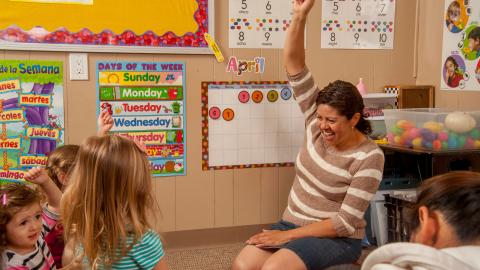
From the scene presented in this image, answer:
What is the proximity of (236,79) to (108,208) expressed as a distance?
1.50 m

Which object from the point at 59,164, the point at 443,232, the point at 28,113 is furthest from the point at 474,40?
the point at 28,113

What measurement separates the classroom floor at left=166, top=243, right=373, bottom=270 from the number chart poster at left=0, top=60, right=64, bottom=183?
2.79 ft

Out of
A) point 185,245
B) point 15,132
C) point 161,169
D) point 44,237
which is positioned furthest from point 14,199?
point 185,245

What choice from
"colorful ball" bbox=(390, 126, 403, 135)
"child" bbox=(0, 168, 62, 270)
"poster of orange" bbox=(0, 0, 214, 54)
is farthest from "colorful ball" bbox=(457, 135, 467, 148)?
"child" bbox=(0, 168, 62, 270)

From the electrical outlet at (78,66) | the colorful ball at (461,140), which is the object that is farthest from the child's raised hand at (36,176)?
the colorful ball at (461,140)

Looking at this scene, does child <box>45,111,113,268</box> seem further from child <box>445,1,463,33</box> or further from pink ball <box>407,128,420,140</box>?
child <box>445,1,463,33</box>

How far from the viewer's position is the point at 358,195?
1.84 meters

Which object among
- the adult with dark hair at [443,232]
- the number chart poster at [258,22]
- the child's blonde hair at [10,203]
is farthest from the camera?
the number chart poster at [258,22]

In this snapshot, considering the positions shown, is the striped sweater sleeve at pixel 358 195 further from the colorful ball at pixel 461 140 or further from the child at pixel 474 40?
the child at pixel 474 40

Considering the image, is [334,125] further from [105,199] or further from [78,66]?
[78,66]

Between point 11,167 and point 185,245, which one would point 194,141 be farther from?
point 11,167

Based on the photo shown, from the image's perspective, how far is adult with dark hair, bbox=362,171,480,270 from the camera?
763 millimetres

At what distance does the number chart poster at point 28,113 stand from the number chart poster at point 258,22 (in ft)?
3.03

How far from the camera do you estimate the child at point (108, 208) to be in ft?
4.04
